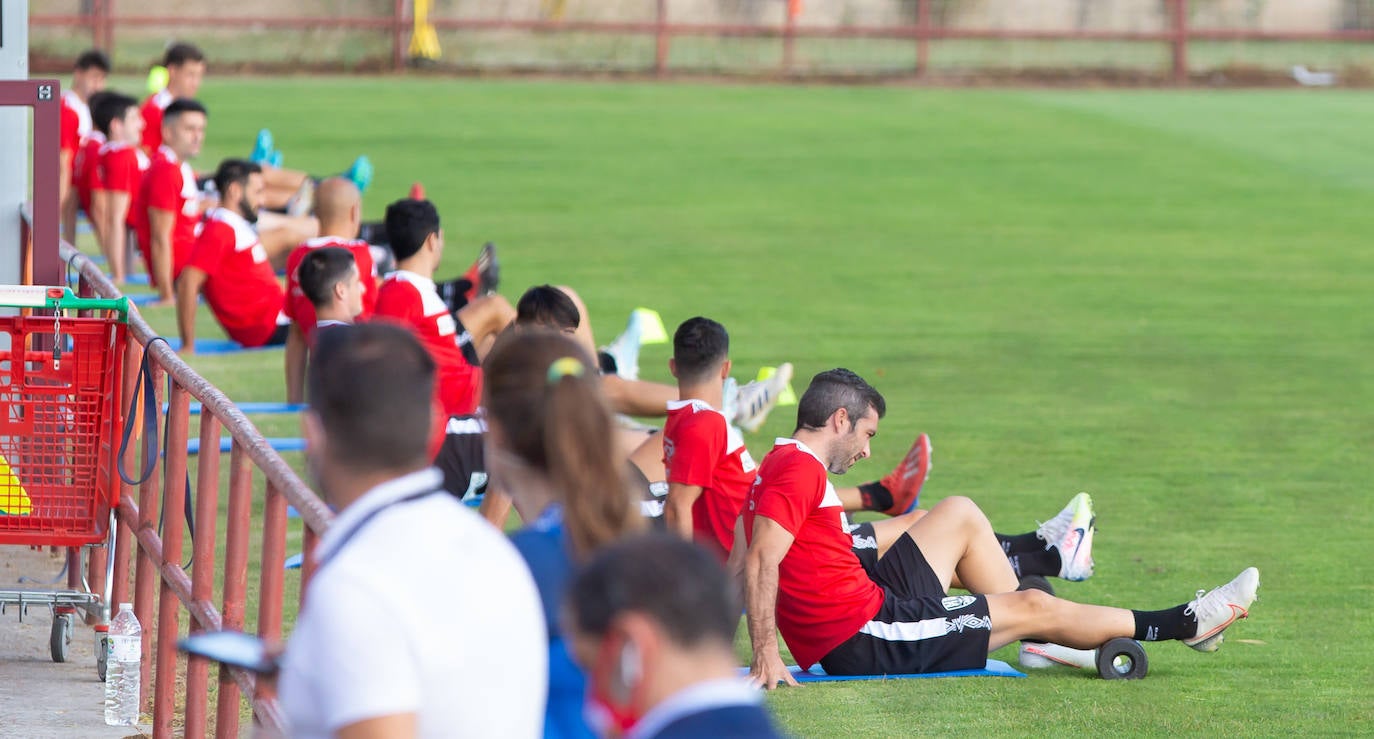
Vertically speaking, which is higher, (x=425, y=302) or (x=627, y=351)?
(x=425, y=302)

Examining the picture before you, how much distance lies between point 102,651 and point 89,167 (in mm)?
9690

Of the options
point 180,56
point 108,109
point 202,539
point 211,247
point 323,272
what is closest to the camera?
point 202,539

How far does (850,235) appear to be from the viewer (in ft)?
60.8

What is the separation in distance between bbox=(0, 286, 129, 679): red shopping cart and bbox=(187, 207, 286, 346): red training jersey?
5.97 meters

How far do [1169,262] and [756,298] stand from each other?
4.56m

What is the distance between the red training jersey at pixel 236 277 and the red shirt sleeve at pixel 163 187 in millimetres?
1027

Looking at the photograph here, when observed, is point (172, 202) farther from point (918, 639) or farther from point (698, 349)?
point (918, 639)

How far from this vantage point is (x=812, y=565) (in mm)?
6184

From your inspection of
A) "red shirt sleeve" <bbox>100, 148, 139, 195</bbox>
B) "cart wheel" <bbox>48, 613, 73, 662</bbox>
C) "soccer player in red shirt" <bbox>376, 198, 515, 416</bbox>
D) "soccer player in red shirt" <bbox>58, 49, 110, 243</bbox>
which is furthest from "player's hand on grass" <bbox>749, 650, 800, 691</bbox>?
"red shirt sleeve" <bbox>100, 148, 139, 195</bbox>

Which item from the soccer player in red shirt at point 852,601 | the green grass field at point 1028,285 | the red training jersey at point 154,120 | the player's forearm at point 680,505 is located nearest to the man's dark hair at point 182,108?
the green grass field at point 1028,285

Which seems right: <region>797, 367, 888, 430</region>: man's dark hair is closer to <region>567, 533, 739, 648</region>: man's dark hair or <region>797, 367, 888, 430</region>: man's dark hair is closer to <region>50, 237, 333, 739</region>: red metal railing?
<region>50, 237, 333, 739</region>: red metal railing

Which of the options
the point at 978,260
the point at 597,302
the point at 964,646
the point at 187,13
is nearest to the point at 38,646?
the point at 964,646

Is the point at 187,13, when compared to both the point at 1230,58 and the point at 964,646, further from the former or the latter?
the point at 964,646

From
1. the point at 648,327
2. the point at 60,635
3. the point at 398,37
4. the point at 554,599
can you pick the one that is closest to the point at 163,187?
the point at 648,327
